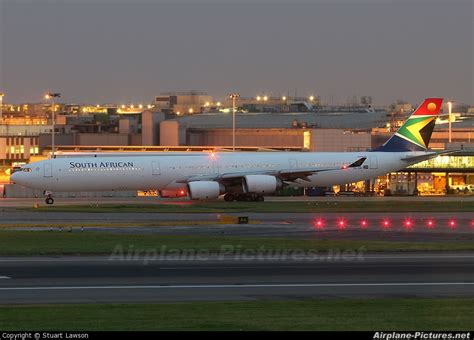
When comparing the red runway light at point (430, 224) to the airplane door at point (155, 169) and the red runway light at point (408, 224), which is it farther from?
the airplane door at point (155, 169)

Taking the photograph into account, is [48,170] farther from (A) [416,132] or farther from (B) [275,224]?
(A) [416,132]

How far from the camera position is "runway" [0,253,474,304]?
26.4 metres

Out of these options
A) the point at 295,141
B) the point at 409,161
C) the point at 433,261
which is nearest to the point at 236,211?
the point at 409,161

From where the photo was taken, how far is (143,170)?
71938 millimetres

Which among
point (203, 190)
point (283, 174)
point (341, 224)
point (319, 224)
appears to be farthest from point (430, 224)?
point (283, 174)

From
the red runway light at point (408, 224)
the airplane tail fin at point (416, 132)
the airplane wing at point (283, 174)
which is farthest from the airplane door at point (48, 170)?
the red runway light at point (408, 224)

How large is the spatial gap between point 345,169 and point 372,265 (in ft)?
142

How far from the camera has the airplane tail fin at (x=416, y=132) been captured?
79312 mm

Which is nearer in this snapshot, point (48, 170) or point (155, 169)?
point (48, 170)

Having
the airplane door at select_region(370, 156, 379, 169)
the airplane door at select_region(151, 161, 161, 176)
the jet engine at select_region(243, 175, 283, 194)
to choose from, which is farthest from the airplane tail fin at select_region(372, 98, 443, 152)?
the airplane door at select_region(151, 161, 161, 176)

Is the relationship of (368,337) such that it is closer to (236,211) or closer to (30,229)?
(30,229)

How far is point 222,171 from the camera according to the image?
244 ft

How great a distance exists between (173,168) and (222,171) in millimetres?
3807

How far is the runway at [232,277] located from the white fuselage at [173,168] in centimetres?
3563
